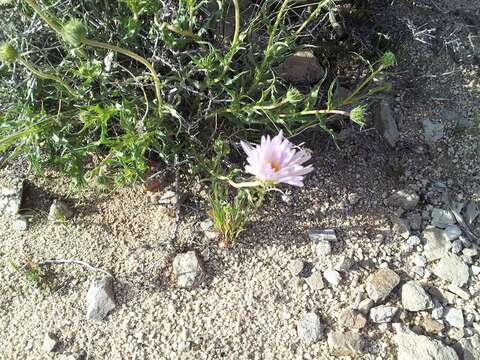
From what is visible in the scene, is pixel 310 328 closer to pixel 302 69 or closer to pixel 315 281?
pixel 315 281

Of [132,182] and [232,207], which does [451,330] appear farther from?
[132,182]

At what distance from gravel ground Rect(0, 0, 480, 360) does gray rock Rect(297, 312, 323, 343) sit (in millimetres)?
24

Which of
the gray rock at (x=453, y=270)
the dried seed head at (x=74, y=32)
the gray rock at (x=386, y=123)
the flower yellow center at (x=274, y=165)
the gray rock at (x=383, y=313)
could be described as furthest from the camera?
the gray rock at (x=386, y=123)

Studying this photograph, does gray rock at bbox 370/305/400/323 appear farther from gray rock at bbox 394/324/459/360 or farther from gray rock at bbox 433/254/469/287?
gray rock at bbox 433/254/469/287

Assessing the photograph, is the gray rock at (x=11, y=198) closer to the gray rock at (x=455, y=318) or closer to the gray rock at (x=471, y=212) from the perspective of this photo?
the gray rock at (x=455, y=318)

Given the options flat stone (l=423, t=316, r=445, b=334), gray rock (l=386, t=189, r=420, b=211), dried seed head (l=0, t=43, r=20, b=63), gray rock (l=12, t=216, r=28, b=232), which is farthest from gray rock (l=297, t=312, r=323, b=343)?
dried seed head (l=0, t=43, r=20, b=63)

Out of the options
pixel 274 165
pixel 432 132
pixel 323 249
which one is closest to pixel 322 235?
pixel 323 249

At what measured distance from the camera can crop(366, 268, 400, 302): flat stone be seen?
2.01 metres

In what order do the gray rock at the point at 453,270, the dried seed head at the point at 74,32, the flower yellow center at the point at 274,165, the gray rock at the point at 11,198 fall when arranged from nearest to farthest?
the dried seed head at the point at 74,32 → the flower yellow center at the point at 274,165 → the gray rock at the point at 453,270 → the gray rock at the point at 11,198

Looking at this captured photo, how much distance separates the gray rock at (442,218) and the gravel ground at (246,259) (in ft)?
0.11

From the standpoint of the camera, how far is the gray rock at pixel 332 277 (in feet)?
6.68

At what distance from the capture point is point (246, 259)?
208 centimetres

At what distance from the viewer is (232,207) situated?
81.4 inches

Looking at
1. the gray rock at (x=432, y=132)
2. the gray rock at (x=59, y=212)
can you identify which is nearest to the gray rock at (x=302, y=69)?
the gray rock at (x=432, y=132)
